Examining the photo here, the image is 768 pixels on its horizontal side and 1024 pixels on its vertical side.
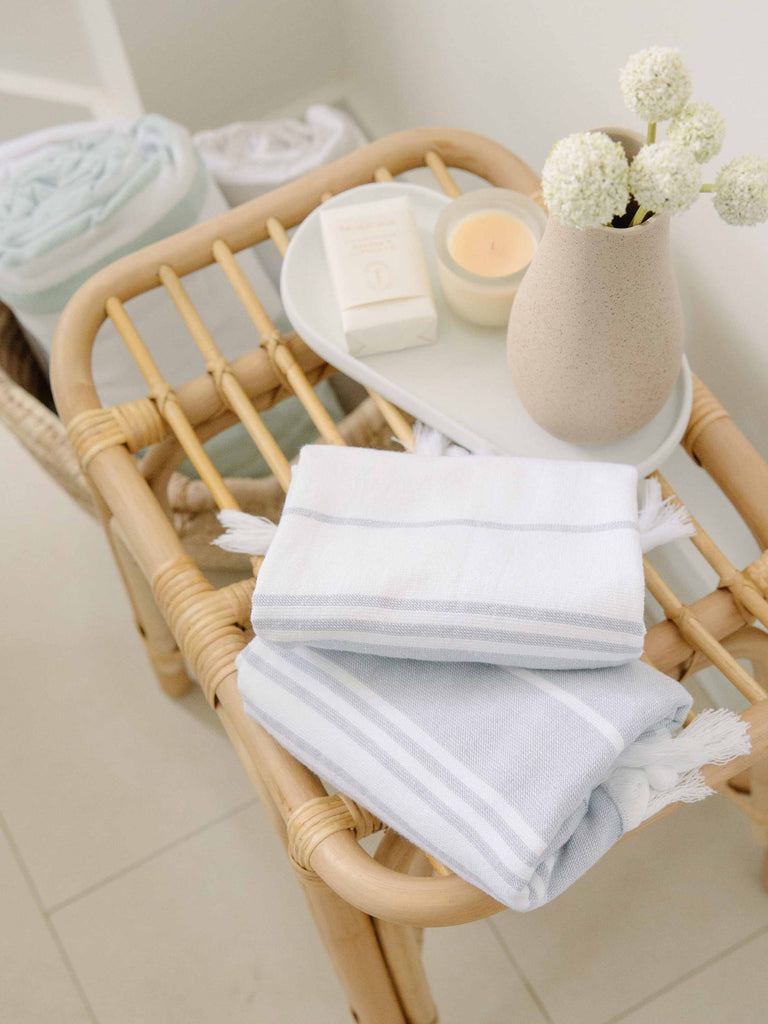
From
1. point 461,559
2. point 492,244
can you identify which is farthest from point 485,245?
point 461,559

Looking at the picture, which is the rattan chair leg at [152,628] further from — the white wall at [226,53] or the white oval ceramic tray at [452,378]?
the white wall at [226,53]

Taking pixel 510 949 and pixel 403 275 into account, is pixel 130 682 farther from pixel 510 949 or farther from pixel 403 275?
pixel 403 275

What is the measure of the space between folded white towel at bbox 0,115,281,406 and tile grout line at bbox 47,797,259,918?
467mm

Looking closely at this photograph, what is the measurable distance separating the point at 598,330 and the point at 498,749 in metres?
0.23

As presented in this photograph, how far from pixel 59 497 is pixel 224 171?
0.48 meters

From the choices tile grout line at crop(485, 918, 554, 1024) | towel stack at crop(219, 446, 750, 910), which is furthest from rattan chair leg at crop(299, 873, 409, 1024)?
tile grout line at crop(485, 918, 554, 1024)

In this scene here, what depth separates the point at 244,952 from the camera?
0.97 meters

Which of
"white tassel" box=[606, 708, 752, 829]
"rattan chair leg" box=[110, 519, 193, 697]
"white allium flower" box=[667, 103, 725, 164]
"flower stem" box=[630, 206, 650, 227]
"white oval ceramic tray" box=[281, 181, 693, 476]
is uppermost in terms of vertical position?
"white allium flower" box=[667, 103, 725, 164]

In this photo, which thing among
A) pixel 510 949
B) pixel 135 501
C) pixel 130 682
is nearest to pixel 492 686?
pixel 135 501

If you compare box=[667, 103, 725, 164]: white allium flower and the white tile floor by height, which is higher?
box=[667, 103, 725, 164]: white allium flower

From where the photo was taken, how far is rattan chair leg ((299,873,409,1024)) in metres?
0.59

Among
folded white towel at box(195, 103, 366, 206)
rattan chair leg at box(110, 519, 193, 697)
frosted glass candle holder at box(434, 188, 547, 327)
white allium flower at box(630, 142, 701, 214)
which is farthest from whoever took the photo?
folded white towel at box(195, 103, 366, 206)

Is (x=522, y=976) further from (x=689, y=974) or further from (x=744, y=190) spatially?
(x=744, y=190)

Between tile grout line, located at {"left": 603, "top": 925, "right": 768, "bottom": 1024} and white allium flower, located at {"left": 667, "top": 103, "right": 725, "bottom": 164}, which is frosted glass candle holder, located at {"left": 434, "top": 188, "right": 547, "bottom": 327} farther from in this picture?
tile grout line, located at {"left": 603, "top": 925, "right": 768, "bottom": 1024}
